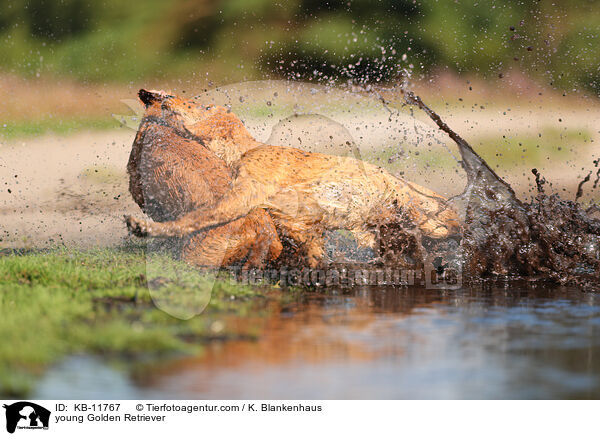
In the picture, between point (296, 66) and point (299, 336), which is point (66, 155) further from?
point (299, 336)

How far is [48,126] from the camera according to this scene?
41.3ft

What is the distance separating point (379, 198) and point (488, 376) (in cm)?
307

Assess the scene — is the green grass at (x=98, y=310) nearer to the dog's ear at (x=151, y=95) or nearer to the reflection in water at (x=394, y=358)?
the reflection in water at (x=394, y=358)

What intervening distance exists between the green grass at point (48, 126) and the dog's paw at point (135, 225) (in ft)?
22.7

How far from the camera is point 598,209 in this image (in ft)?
22.9

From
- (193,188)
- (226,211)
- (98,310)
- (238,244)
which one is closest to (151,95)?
(193,188)

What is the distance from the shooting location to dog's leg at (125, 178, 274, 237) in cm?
579

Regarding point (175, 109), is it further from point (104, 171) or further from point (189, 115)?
point (104, 171)

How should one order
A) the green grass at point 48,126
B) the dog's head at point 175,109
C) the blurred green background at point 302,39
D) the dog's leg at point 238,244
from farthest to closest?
the blurred green background at point 302,39 → the green grass at point 48,126 → the dog's head at point 175,109 → the dog's leg at point 238,244

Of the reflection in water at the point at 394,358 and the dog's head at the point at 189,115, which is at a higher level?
the dog's head at the point at 189,115

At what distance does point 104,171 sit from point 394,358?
6834mm
